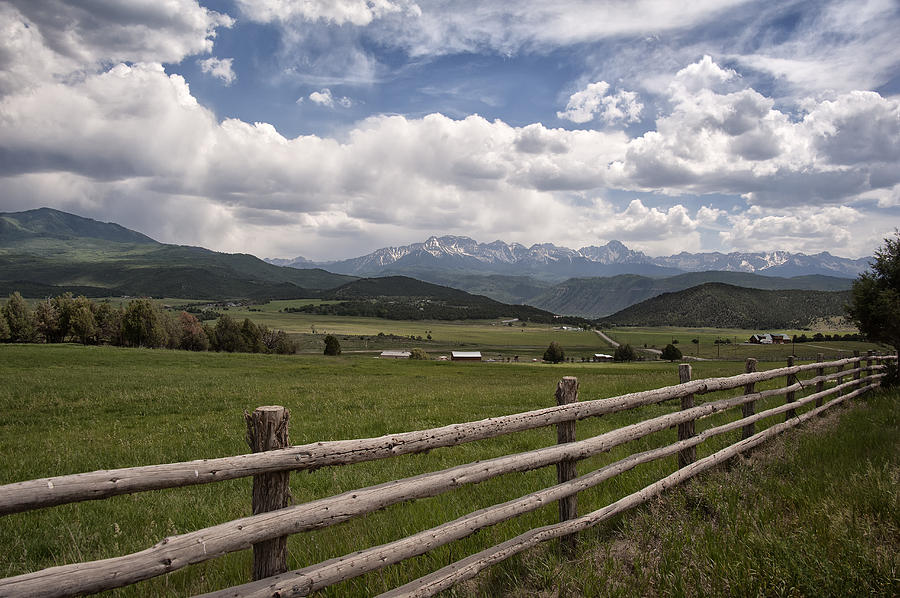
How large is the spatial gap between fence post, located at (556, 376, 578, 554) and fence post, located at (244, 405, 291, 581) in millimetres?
2825

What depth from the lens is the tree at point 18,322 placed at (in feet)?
220

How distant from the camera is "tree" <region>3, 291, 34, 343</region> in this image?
2643 inches

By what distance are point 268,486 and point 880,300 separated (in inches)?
856

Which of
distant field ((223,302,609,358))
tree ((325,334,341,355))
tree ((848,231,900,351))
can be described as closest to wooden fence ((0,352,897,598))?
tree ((848,231,900,351))

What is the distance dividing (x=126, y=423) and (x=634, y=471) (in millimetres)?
14441

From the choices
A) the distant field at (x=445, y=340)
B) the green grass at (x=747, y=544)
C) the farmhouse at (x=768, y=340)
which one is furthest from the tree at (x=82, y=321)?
the farmhouse at (x=768, y=340)

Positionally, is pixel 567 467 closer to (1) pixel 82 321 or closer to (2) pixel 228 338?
(1) pixel 82 321

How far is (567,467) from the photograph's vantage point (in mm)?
5352

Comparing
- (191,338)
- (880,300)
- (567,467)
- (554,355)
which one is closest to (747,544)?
(567,467)

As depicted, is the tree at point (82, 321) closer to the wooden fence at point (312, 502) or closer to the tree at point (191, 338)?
the tree at point (191, 338)

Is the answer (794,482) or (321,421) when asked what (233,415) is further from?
(794,482)

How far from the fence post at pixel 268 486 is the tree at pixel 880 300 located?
841 inches

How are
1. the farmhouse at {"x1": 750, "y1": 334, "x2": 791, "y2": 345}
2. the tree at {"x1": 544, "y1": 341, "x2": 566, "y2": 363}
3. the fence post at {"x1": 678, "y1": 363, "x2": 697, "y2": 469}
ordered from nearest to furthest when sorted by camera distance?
the fence post at {"x1": 678, "y1": 363, "x2": 697, "y2": 469}, the tree at {"x1": 544, "y1": 341, "x2": 566, "y2": 363}, the farmhouse at {"x1": 750, "y1": 334, "x2": 791, "y2": 345}

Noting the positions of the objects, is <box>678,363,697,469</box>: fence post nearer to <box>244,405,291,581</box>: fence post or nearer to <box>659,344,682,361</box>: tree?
<box>244,405,291,581</box>: fence post
